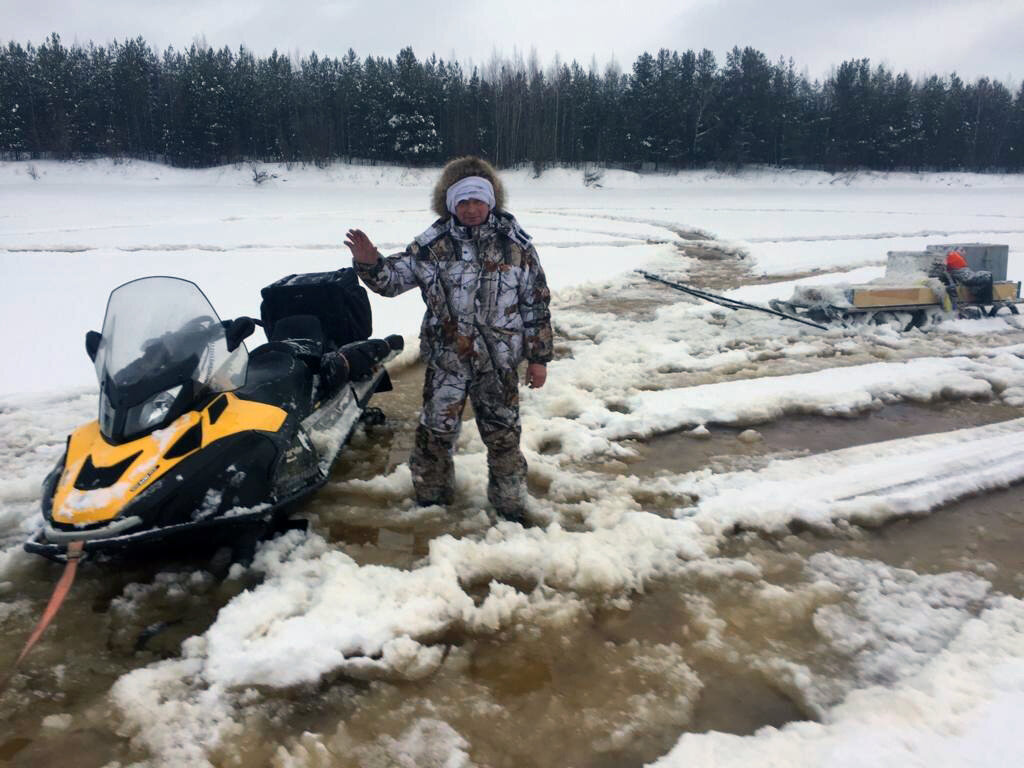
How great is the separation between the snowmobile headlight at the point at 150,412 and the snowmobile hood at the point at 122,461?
5 centimetres

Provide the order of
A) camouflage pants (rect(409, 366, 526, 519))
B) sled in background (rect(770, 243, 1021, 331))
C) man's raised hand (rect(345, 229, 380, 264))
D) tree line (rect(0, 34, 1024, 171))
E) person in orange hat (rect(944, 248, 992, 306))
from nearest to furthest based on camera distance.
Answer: man's raised hand (rect(345, 229, 380, 264)) → camouflage pants (rect(409, 366, 526, 519)) → sled in background (rect(770, 243, 1021, 331)) → person in orange hat (rect(944, 248, 992, 306)) → tree line (rect(0, 34, 1024, 171))

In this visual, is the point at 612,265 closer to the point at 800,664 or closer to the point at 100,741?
the point at 800,664

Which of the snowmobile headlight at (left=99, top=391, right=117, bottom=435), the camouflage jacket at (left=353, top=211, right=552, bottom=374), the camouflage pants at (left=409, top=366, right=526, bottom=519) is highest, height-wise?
the camouflage jacket at (left=353, top=211, right=552, bottom=374)

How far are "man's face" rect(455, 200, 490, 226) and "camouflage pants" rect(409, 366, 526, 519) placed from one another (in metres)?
0.75

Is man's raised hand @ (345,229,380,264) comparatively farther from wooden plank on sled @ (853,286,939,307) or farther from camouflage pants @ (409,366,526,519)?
wooden plank on sled @ (853,286,939,307)

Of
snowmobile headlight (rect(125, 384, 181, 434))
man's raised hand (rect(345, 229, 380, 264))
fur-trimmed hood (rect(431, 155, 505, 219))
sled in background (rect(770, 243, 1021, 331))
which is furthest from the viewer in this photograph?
sled in background (rect(770, 243, 1021, 331))

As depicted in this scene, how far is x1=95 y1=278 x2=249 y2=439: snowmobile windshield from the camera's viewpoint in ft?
9.37

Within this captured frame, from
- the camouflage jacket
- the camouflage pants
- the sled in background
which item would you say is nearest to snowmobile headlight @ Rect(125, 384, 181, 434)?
the camouflage jacket

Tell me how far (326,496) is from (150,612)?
1190mm

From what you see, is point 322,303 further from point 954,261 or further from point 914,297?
point 954,261

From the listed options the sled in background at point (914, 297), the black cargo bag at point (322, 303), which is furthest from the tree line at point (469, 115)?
the black cargo bag at point (322, 303)

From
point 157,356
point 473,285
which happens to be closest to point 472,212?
point 473,285

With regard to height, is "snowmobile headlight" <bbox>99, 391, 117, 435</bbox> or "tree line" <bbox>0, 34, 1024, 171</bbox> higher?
"tree line" <bbox>0, 34, 1024, 171</bbox>

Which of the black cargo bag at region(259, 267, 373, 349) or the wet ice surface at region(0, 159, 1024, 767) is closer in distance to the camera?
the wet ice surface at region(0, 159, 1024, 767)
